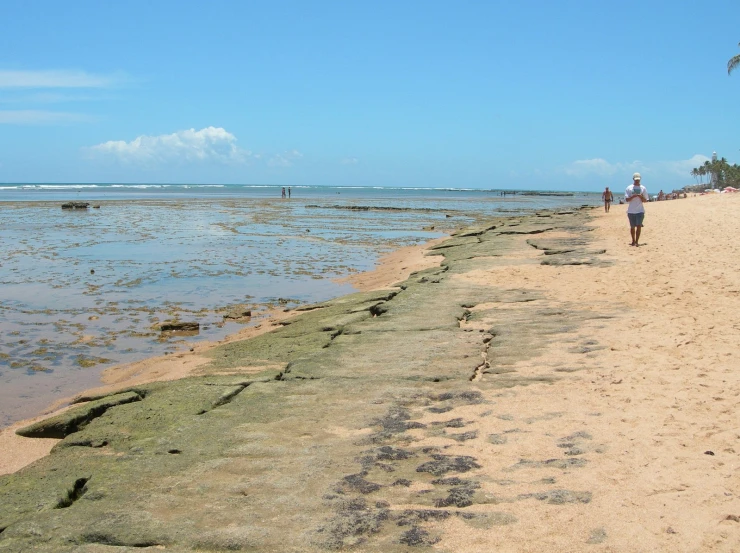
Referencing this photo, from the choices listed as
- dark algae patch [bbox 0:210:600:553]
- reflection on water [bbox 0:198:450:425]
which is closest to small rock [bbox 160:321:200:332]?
reflection on water [bbox 0:198:450:425]

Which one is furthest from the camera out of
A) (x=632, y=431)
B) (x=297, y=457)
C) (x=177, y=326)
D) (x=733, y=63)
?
(x=733, y=63)

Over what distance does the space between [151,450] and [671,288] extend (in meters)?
7.50

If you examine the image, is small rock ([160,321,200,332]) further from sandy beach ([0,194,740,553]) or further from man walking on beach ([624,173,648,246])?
man walking on beach ([624,173,648,246])

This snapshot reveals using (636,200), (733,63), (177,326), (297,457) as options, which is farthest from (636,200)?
(733,63)

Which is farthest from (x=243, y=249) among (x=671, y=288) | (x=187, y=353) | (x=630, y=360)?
(x=630, y=360)

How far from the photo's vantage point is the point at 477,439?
4.50 meters

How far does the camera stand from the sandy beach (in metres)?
3.34

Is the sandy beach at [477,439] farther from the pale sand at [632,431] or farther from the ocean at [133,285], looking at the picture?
the ocean at [133,285]

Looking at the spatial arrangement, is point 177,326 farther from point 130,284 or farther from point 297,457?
point 297,457

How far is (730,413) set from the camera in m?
4.60

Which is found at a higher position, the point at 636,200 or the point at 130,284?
the point at 636,200

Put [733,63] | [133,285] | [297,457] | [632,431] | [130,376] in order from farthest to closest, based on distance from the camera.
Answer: [733,63]
[133,285]
[130,376]
[632,431]
[297,457]

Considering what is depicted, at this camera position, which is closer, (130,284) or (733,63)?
(130,284)

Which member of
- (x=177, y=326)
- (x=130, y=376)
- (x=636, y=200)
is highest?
(x=636, y=200)
